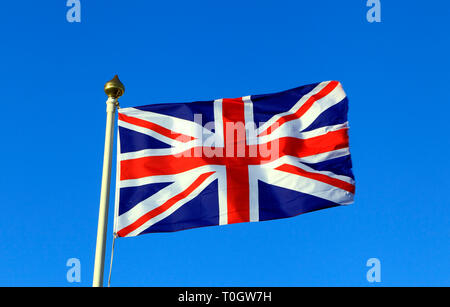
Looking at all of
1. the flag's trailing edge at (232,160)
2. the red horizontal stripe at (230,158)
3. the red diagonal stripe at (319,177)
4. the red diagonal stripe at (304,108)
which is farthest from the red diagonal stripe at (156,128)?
the red diagonal stripe at (319,177)

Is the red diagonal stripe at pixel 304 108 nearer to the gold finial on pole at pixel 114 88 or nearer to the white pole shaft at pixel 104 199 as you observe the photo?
the gold finial on pole at pixel 114 88

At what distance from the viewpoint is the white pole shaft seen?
33.4 ft

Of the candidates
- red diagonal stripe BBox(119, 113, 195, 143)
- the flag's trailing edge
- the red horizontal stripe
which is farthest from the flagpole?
the red horizontal stripe

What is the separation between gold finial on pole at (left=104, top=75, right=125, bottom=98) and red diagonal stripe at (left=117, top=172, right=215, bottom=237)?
7.07 feet

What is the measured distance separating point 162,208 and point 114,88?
2.35 metres

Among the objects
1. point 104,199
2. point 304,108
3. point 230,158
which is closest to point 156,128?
point 230,158

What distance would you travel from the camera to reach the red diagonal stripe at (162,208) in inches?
463

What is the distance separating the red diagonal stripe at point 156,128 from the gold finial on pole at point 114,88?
2.87 feet

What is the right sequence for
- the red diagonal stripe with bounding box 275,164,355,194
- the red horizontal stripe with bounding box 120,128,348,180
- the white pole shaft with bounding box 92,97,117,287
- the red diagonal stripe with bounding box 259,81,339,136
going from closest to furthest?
the white pole shaft with bounding box 92,97,117,287 < the red horizontal stripe with bounding box 120,128,348,180 < the red diagonal stripe with bounding box 275,164,355,194 < the red diagonal stripe with bounding box 259,81,339,136

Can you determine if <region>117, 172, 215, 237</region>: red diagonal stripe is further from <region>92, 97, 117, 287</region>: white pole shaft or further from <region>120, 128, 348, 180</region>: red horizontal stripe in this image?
<region>92, 97, 117, 287</region>: white pole shaft
